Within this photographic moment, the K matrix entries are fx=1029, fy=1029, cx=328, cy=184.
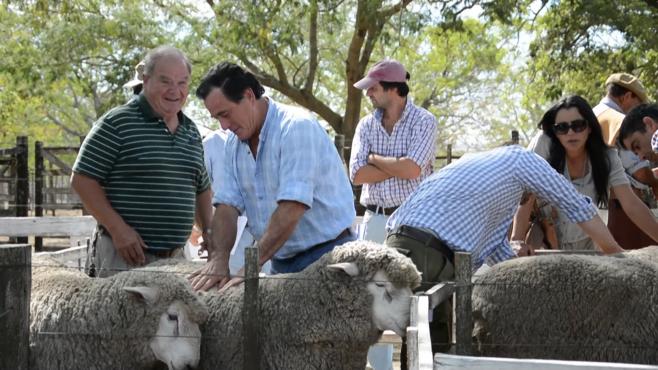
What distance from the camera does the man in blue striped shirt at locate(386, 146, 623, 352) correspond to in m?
4.65

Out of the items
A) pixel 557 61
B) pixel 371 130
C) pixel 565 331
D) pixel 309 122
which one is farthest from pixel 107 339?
pixel 557 61

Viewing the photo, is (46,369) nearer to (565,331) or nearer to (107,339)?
(107,339)

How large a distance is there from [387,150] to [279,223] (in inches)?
95.5

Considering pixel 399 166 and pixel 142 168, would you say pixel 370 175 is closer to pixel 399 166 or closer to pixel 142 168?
pixel 399 166

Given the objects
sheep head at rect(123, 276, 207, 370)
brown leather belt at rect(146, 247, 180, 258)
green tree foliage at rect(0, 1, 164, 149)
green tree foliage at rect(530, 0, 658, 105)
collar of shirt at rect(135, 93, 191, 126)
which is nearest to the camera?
sheep head at rect(123, 276, 207, 370)

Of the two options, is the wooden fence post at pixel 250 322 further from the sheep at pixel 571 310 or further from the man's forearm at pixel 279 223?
the sheep at pixel 571 310

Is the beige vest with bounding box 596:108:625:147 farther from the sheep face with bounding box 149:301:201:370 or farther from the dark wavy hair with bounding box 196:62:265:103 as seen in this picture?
the sheep face with bounding box 149:301:201:370

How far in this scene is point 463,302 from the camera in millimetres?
4113

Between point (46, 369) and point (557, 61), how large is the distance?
1296 cm

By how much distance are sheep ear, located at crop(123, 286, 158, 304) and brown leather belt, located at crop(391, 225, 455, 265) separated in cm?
114

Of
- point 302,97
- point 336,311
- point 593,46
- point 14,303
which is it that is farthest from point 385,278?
point 302,97

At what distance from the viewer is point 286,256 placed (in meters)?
4.97

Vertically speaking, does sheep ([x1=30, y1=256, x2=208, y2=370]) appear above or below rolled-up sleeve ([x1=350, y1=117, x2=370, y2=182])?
below

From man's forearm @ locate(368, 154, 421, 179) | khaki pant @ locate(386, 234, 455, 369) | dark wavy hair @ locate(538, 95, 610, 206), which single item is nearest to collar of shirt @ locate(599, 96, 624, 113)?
man's forearm @ locate(368, 154, 421, 179)
